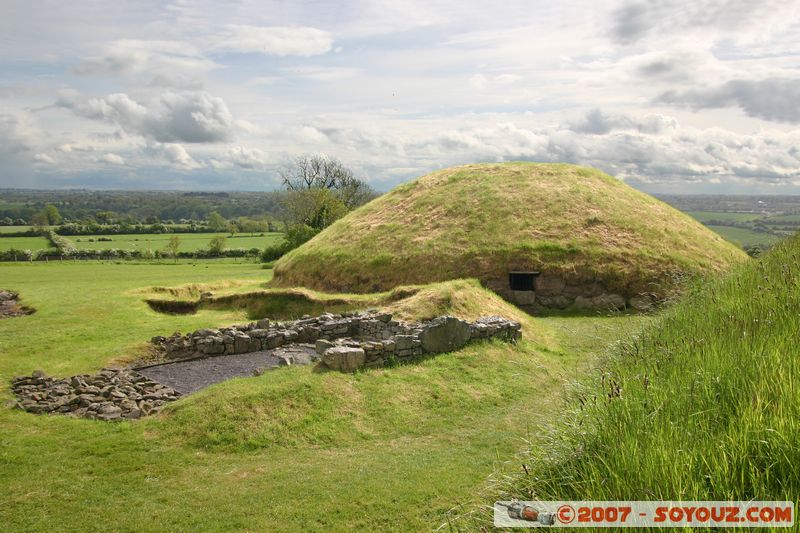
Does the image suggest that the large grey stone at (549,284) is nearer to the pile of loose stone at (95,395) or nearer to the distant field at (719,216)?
the pile of loose stone at (95,395)

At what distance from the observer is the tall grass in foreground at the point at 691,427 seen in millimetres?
3561

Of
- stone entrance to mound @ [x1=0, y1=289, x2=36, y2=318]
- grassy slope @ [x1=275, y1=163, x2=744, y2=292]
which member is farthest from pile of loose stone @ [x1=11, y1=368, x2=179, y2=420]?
grassy slope @ [x1=275, y1=163, x2=744, y2=292]

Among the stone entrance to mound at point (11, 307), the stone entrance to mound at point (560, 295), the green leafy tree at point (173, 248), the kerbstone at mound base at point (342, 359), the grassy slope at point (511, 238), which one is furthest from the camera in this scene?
the green leafy tree at point (173, 248)

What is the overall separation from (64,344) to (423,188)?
2231 cm

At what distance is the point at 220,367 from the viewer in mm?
16766

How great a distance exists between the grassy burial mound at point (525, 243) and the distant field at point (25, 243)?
47.1 metres


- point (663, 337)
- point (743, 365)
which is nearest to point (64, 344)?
point (663, 337)

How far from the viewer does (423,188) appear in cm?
3422

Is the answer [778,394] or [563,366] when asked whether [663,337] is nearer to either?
[778,394]

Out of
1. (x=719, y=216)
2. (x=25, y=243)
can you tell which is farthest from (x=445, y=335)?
(x=719, y=216)

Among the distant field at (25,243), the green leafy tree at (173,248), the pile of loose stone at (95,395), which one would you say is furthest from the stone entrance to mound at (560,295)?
the distant field at (25,243)

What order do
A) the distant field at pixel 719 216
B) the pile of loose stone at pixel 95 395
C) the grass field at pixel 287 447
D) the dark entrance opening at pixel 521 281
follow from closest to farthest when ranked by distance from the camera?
the grass field at pixel 287 447, the pile of loose stone at pixel 95 395, the dark entrance opening at pixel 521 281, the distant field at pixel 719 216

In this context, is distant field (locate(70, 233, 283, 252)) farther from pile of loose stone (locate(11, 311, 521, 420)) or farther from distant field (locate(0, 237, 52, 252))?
pile of loose stone (locate(11, 311, 521, 420))

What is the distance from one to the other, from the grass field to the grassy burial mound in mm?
8937
